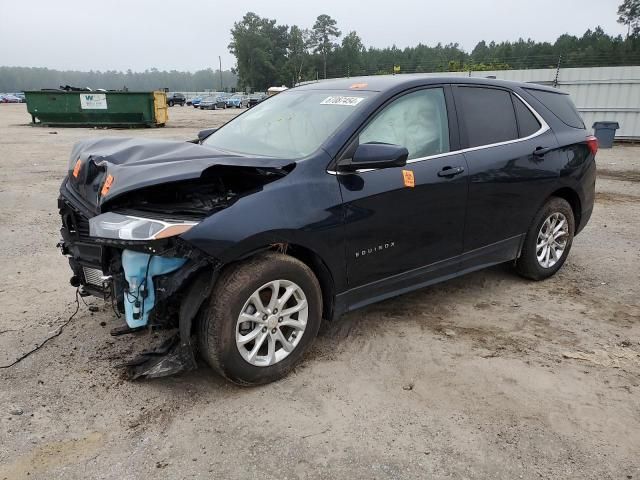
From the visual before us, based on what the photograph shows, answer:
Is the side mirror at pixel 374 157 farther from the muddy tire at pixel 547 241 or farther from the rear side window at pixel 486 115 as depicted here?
the muddy tire at pixel 547 241

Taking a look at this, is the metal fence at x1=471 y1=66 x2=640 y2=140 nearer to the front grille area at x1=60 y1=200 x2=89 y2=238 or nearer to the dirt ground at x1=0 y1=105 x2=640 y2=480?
the dirt ground at x1=0 y1=105 x2=640 y2=480

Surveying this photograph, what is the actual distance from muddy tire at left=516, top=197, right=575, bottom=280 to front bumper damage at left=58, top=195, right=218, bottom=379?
10.2ft

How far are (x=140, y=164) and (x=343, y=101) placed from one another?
1.46 m

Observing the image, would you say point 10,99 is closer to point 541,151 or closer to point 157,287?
point 541,151

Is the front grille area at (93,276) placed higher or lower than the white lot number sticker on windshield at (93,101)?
lower

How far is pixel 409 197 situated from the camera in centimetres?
351

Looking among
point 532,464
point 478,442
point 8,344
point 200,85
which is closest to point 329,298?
point 478,442

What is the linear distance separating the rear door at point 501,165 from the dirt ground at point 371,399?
0.63m

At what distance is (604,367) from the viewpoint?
336cm

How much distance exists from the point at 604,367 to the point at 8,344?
13.2 feet

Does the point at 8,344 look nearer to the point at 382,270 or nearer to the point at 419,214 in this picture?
the point at 382,270

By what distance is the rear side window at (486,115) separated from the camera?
3990mm

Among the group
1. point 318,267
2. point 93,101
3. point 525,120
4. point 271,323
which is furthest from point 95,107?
point 271,323

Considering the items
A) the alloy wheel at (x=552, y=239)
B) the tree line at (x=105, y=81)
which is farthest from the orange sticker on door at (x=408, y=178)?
the tree line at (x=105, y=81)
